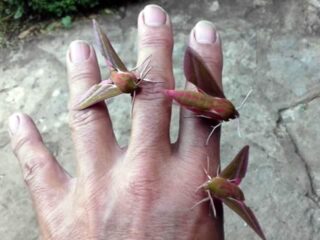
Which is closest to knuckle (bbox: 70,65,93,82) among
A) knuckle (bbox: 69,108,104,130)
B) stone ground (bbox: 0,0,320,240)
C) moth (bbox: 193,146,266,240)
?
knuckle (bbox: 69,108,104,130)

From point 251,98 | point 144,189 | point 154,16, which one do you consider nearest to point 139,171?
point 144,189

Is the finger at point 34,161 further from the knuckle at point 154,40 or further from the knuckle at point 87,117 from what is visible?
the knuckle at point 154,40

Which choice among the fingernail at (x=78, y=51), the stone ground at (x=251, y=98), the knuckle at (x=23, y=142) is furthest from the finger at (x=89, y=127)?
the stone ground at (x=251, y=98)

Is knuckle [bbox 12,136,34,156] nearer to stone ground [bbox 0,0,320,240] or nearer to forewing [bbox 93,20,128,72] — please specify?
forewing [bbox 93,20,128,72]

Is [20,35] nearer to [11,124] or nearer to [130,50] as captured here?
[130,50]

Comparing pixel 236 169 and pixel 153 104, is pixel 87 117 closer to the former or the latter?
pixel 153 104

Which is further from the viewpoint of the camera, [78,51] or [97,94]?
[78,51]

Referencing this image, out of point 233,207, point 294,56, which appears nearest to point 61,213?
point 233,207
